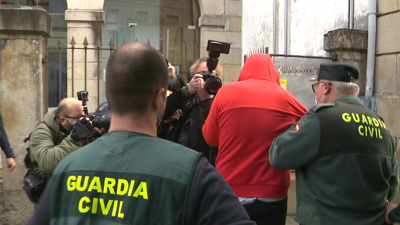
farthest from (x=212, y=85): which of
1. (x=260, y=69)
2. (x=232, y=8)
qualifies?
(x=232, y=8)

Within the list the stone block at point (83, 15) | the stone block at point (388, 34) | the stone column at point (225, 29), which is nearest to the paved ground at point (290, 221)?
the stone block at point (388, 34)

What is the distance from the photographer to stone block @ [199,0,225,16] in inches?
358

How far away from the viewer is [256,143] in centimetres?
267

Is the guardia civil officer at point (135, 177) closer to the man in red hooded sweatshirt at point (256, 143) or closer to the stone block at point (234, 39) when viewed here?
the man in red hooded sweatshirt at point (256, 143)

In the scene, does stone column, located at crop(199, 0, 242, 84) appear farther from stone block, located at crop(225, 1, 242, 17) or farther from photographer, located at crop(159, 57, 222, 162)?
photographer, located at crop(159, 57, 222, 162)

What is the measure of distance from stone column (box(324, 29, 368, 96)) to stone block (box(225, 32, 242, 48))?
418cm

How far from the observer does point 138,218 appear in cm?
112

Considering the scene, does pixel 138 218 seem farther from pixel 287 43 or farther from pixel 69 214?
pixel 287 43

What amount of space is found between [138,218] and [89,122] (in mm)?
1814

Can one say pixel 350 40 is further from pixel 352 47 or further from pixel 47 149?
pixel 47 149

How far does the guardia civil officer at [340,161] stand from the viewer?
226 cm

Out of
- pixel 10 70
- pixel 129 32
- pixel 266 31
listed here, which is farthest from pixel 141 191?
pixel 129 32

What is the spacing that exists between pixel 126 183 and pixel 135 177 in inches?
1.2

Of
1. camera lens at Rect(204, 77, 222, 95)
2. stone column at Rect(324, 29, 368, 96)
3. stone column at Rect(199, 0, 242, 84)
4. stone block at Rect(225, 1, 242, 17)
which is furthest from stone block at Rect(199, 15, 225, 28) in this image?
camera lens at Rect(204, 77, 222, 95)
